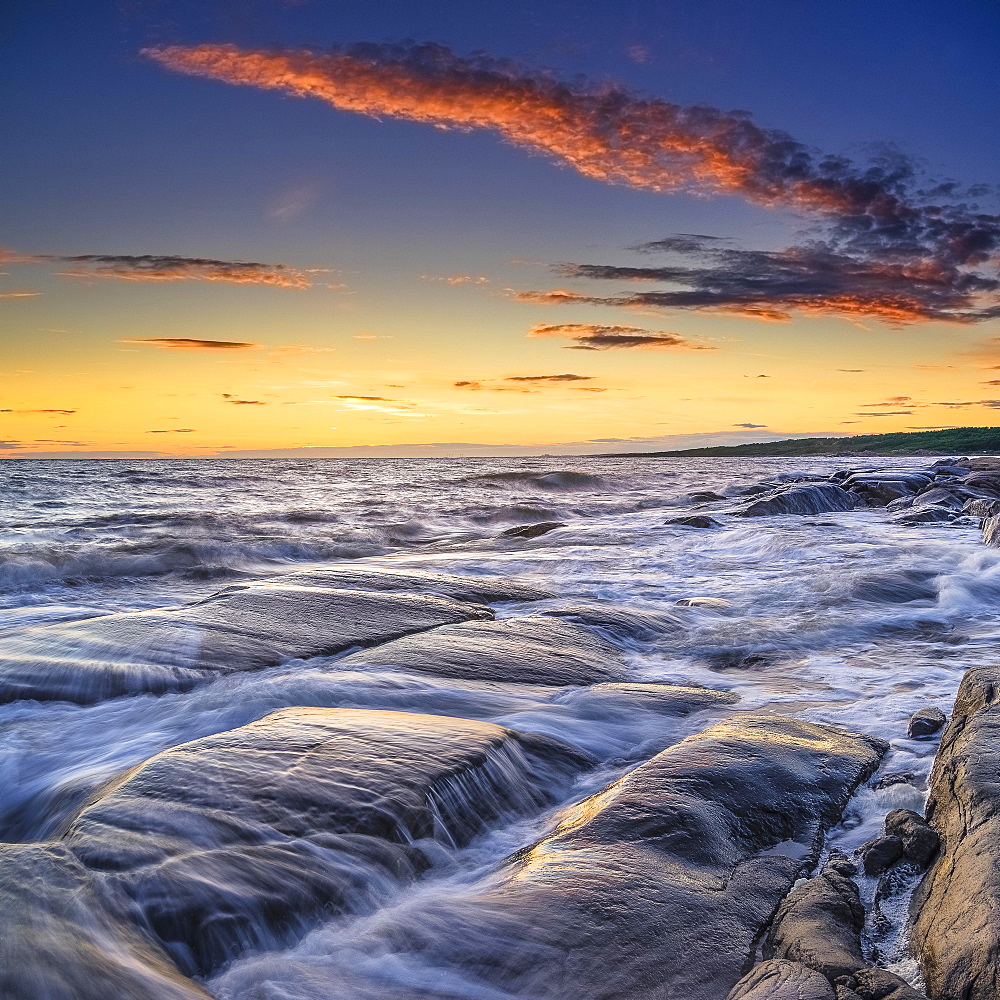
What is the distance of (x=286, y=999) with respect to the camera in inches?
87.7

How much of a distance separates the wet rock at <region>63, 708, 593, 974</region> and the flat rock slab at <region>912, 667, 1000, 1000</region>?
1.67m

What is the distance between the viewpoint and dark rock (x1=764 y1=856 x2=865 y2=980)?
208cm

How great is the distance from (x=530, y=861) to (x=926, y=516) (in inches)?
641

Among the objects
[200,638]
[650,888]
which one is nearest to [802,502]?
[200,638]

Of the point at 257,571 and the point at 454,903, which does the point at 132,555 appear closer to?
the point at 257,571

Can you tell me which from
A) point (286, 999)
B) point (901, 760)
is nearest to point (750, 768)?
point (901, 760)

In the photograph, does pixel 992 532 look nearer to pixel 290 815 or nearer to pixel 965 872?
pixel 965 872

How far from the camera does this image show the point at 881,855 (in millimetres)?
2721

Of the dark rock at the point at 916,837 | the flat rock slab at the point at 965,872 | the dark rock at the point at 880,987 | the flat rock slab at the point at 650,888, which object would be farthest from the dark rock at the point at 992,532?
the dark rock at the point at 880,987

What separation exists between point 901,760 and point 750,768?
3.35 ft

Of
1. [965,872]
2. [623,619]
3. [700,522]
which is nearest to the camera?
[965,872]

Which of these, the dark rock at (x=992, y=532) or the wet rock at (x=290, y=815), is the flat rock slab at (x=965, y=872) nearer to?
the wet rock at (x=290, y=815)

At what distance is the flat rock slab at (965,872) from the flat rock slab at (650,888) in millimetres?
470

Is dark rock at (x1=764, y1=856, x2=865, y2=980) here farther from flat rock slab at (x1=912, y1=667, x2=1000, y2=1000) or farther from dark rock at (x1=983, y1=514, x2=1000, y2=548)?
dark rock at (x1=983, y1=514, x2=1000, y2=548)
